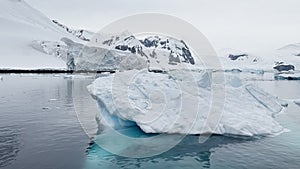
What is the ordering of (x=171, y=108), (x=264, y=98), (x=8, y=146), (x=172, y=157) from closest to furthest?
(x=172, y=157) → (x=8, y=146) → (x=171, y=108) → (x=264, y=98)

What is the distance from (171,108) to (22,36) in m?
138

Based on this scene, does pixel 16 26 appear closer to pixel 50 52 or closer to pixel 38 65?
pixel 50 52

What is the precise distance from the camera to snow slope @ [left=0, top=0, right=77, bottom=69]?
357 feet

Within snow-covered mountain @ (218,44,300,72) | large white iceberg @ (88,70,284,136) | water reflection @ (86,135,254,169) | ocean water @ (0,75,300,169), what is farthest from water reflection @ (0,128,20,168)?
snow-covered mountain @ (218,44,300,72)

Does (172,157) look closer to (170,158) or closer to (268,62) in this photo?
(170,158)

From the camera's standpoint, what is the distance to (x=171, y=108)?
634 inches

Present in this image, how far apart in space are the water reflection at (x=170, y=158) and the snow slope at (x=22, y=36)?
96.4 metres

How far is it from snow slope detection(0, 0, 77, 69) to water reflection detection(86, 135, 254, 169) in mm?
96444

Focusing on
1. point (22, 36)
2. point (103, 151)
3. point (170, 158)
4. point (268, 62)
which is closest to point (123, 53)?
point (268, 62)

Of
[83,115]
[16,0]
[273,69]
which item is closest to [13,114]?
[83,115]

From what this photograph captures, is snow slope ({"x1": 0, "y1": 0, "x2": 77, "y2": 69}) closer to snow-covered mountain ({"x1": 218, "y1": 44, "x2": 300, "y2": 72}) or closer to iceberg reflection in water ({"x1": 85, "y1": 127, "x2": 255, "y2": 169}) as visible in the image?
snow-covered mountain ({"x1": 218, "y1": 44, "x2": 300, "y2": 72})

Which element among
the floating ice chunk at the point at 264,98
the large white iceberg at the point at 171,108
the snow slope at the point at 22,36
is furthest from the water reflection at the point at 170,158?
the snow slope at the point at 22,36

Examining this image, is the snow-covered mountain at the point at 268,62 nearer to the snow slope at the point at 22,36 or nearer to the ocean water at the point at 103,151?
the snow slope at the point at 22,36

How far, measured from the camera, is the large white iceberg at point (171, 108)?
49.5ft
